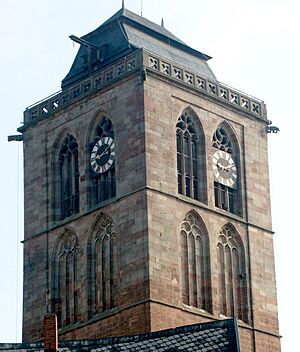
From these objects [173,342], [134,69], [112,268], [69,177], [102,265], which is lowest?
[173,342]

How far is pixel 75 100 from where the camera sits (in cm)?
8394

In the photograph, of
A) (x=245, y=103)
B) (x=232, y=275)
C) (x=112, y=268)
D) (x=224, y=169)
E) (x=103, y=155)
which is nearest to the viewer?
(x=112, y=268)

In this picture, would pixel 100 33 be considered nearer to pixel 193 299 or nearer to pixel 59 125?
pixel 59 125

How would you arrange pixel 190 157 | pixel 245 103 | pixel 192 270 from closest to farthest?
pixel 192 270, pixel 190 157, pixel 245 103

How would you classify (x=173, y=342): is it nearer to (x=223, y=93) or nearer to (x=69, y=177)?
(x=69, y=177)

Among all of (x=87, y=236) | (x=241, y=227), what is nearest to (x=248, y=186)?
(x=241, y=227)

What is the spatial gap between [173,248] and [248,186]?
593 centimetres

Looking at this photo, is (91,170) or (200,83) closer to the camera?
(91,170)

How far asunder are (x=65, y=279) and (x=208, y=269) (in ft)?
18.9

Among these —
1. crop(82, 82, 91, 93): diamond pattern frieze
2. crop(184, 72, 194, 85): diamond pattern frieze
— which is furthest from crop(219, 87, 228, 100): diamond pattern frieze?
crop(82, 82, 91, 93): diamond pattern frieze

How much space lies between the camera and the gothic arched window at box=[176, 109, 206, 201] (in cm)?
8162

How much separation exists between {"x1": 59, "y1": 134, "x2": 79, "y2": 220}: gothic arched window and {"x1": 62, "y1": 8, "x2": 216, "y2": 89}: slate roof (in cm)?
Answer: 286

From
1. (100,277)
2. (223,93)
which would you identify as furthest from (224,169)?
(100,277)

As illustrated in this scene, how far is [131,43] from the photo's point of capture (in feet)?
273
